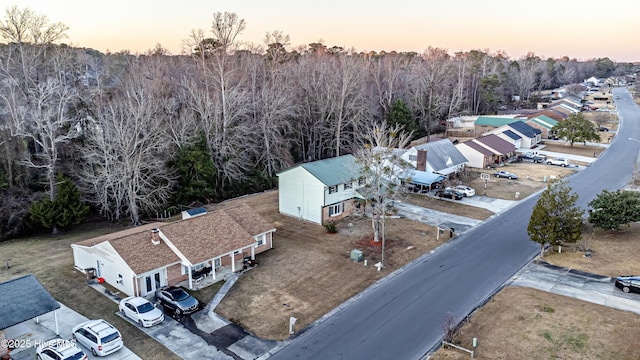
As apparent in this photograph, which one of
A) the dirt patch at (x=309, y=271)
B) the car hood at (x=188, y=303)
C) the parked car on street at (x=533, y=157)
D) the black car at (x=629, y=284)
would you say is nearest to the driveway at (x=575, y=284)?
the black car at (x=629, y=284)

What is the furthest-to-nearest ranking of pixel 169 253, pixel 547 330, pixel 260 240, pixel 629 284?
pixel 260 240 < pixel 169 253 < pixel 629 284 < pixel 547 330

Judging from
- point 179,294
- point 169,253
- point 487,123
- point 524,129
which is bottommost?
point 179,294

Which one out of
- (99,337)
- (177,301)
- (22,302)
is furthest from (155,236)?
(99,337)

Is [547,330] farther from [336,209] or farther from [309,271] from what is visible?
[336,209]

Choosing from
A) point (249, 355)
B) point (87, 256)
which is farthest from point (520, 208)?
point (87, 256)

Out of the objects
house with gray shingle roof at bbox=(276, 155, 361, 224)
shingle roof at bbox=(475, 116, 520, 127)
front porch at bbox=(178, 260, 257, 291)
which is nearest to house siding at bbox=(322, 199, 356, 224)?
house with gray shingle roof at bbox=(276, 155, 361, 224)

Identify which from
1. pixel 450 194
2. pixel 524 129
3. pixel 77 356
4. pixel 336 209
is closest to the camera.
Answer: pixel 77 356

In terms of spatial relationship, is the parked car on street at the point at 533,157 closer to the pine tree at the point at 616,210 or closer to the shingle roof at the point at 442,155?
the shingle roof at the point at 442,155

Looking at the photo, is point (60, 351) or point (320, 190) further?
point (320, 190)

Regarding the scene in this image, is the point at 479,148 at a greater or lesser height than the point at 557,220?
greater
